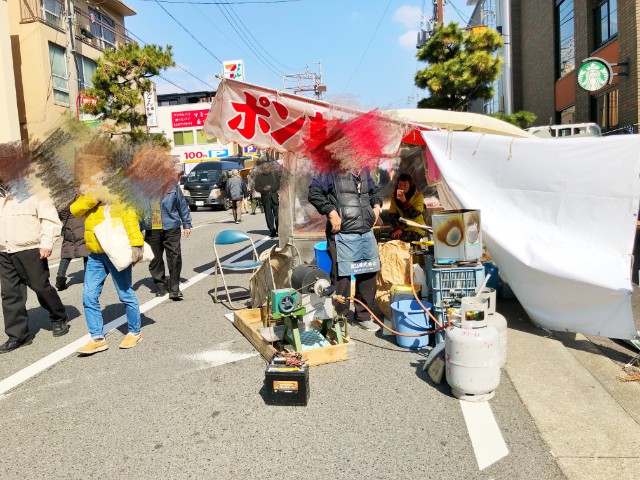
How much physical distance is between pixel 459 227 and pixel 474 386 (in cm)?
160

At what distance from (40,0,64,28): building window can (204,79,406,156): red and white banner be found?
17.0 m

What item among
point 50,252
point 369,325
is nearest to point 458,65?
point 369,325

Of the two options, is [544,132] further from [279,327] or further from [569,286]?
[279,327]

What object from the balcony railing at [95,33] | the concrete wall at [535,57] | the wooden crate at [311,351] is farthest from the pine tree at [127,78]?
the concrete wall at [535,57]

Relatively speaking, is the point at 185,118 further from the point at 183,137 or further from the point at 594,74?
the point at 594,74

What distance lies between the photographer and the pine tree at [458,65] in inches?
733

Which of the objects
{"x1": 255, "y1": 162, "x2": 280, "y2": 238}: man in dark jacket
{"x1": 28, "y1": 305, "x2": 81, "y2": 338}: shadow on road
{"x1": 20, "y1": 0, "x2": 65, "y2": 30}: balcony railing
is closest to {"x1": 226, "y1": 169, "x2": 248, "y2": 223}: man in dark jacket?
{"x1": 255, "y1": 162, "x2": 280, "y2": 238}: man in dark jacket

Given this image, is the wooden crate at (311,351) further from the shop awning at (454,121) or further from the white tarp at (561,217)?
the shop awning at (454,121)

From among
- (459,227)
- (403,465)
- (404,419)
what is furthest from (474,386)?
(459,227)

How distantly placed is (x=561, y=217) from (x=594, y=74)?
429 inches

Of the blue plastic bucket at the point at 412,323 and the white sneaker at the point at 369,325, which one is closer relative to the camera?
the blue plastic bucket at the point at 412,323

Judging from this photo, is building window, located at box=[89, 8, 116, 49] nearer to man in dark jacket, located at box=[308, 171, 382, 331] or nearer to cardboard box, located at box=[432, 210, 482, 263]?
man in dark jacket, located at box=[308, 171, 382, 331]

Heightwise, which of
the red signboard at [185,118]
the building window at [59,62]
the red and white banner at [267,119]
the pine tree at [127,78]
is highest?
the red signboard at [185,118]

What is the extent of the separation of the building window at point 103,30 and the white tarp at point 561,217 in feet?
81.8
